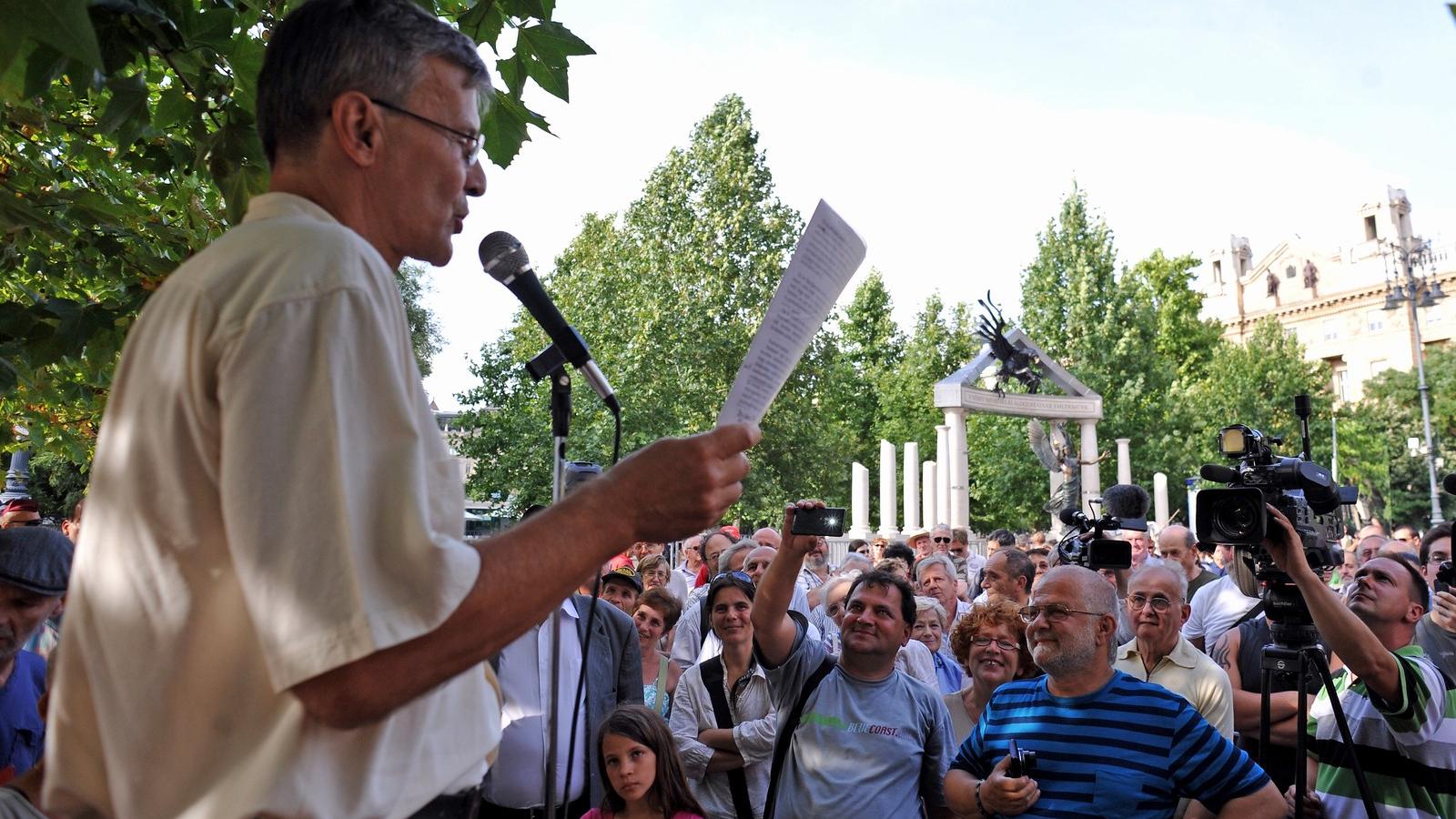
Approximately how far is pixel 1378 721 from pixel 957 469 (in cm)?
2774

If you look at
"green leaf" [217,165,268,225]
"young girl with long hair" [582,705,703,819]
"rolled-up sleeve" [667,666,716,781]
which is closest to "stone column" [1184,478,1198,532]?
"young girl with long hair" [582,705,703,819]

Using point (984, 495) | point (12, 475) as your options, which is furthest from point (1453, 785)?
point (984, 495)

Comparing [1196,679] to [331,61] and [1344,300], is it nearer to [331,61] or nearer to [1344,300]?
[331,61]

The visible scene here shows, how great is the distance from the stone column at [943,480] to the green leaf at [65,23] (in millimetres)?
31202

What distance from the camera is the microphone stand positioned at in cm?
299

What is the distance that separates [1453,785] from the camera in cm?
477

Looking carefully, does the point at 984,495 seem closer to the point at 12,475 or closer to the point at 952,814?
the point at 12,475

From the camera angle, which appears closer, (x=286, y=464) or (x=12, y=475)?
(x=286, y=464)

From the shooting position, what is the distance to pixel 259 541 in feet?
4.48

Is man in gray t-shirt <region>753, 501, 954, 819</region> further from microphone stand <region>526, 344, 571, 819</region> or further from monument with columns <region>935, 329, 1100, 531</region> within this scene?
monument with columns <region>935, 329, 1100, 531</region>

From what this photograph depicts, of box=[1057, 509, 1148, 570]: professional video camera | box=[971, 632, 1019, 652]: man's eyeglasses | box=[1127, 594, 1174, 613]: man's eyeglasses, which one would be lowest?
box=[971, 632, 1019, 652]: man's eyeglasses

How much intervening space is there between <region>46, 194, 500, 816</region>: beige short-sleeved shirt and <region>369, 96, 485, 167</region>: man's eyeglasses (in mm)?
276

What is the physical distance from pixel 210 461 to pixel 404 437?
9.5 inches

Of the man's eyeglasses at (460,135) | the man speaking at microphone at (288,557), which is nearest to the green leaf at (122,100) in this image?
the man's eyeglasses at (460,135)
